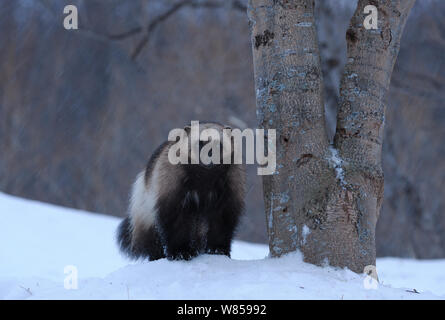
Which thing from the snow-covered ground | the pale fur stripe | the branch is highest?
the branch

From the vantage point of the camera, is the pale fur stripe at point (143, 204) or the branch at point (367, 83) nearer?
the branch at point (367, 83)

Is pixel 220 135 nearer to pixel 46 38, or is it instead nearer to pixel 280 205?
pixel 280 205

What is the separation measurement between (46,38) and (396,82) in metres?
4.01

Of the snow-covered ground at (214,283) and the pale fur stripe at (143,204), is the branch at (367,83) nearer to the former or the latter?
the snow-covered ground at (214,283)

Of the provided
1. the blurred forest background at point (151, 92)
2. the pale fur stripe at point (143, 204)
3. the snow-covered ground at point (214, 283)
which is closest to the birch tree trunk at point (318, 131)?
the snow-covered ground at point (214, 283)

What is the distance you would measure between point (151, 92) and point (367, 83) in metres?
3.85

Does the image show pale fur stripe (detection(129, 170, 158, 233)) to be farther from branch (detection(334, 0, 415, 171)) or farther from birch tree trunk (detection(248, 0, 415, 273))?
branch (detection(334, 0, 415, 171))

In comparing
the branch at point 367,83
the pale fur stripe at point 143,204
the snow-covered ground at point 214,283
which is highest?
the branch at point 367,83

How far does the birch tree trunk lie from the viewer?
245 cm

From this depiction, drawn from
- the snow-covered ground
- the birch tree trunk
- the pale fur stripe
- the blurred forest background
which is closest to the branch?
the birch tree trunk

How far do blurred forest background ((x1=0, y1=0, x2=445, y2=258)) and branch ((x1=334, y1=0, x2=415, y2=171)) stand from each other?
125 inches

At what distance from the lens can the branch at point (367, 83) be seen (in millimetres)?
2594

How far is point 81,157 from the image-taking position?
240 inches
